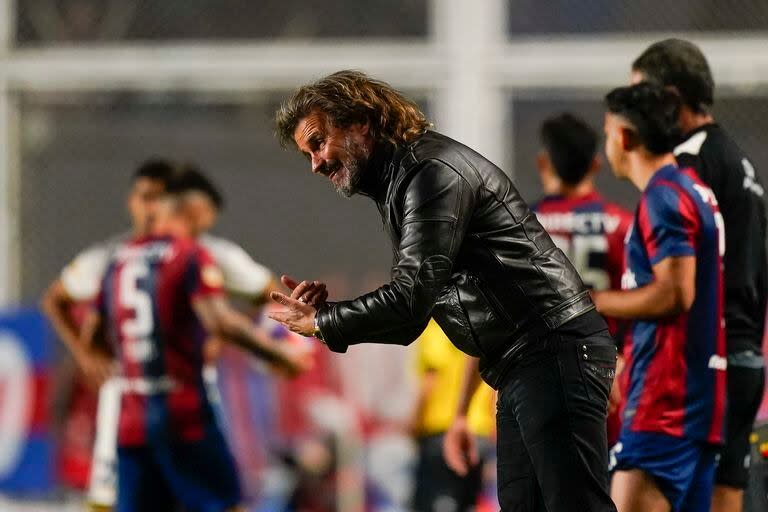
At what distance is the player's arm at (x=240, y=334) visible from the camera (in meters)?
6.58

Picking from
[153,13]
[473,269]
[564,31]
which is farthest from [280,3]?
[473,269]

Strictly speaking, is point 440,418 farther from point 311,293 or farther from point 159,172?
point 311,293

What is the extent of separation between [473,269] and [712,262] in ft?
3.74

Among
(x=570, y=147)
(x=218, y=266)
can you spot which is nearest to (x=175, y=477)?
(x=218, y=266)

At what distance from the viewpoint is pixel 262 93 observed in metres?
9.10

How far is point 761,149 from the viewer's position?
28.2ft

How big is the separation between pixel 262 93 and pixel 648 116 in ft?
16.0

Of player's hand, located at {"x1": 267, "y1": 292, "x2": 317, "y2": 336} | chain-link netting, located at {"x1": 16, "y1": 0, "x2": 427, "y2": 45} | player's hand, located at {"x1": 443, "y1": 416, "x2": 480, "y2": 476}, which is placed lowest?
player's hand, located at {"x1": 443, "y1": 416, "x2": 480, "y2": 476}

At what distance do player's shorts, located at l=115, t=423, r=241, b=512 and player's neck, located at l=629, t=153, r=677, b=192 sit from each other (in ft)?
9.31

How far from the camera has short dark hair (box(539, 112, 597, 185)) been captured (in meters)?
5.90

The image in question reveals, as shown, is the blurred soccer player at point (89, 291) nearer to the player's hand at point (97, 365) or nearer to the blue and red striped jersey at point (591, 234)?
the player's hand at point (97, 365)

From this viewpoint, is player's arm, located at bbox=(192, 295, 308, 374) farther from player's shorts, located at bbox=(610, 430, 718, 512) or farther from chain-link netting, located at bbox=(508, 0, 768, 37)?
chain-link netting, located at bbox=(508, 0, 768, 37)

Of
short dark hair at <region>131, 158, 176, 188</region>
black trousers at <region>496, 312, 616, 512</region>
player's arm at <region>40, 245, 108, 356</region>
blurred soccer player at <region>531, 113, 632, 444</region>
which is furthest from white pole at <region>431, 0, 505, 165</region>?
black trousers at <region>496, 312, 616, 512</region>

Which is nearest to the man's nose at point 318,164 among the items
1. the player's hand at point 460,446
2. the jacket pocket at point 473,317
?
→ the jacket pocket at point 473,317
